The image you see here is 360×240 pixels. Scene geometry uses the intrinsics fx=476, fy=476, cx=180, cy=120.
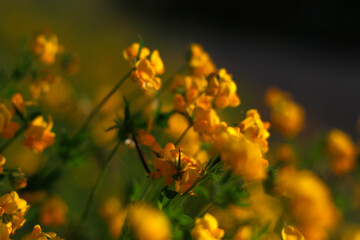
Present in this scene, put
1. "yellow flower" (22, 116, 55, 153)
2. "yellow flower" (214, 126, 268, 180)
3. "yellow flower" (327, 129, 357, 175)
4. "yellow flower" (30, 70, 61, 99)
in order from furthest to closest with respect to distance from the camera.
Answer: "yellow flower" (327, 129, 357, 175)
"yellow flower" (30, 70, 61, 99)
"yellow flower" (22, 116, 55, 153)
"yellow flower" (214, 126, 268, 180)

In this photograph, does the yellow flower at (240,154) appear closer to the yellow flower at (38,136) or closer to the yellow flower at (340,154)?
the yellow flower at (38,136)

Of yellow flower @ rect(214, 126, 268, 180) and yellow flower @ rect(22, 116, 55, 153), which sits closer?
yellow flower @ rect(214, 126, 268, 180)

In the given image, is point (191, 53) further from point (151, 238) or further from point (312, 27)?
point (312, 27)

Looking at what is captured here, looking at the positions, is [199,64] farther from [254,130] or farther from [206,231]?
[206,231]

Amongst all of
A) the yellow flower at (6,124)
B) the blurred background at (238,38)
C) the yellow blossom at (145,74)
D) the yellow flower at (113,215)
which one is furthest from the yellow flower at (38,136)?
the blurred background at (238,38)

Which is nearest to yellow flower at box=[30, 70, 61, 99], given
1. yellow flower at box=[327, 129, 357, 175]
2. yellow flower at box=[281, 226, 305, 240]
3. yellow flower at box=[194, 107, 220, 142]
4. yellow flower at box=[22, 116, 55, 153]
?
yellow flower at box=[22, 116, 55, 153]

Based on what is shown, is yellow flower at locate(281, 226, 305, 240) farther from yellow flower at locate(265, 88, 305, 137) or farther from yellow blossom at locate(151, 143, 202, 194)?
yellow flower at locate(265, 88, 305, 137)

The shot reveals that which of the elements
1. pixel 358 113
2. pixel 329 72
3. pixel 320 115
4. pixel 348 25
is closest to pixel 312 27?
pixel 348 25

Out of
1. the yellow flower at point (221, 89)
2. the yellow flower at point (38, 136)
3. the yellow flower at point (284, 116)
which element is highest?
the yellow flower at point (221, 89)
